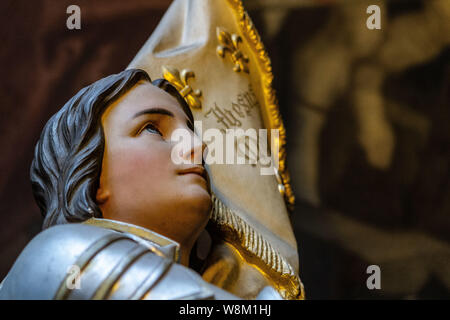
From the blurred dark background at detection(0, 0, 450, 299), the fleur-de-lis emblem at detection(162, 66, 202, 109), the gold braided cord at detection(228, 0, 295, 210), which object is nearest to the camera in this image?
the fleur-de-lis emblem at detection(162, 66, 202, 109)

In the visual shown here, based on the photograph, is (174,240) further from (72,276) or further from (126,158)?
(72,276)

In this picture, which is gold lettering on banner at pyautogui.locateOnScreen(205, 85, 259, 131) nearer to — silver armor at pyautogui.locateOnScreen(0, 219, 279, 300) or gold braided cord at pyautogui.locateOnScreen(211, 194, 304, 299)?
gold braided cord at pyautogui.locateOnScreen(211, 194, 304, 299)

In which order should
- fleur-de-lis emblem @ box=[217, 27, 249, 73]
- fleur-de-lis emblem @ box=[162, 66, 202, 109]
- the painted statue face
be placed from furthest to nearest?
1. fleur-de-lis emblem @ box=[217, 27, 249, 73]
2. fleur-de-lis emblem @ box=[162, 66, 202, 109]
3. the painted statue face

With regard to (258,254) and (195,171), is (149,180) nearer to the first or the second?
(195,171)

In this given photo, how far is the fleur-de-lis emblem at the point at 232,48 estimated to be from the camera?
186cm

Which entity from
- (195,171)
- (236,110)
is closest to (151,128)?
(195,171)

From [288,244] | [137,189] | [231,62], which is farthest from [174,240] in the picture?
[231,62]

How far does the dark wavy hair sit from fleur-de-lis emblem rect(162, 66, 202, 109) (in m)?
0.24

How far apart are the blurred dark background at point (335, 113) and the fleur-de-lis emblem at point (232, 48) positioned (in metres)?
0.55

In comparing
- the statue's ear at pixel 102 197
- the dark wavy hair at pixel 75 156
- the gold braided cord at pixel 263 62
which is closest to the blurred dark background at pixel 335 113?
the gold braided cord at pixel 263 62

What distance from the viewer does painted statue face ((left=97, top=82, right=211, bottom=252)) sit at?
4.09ft

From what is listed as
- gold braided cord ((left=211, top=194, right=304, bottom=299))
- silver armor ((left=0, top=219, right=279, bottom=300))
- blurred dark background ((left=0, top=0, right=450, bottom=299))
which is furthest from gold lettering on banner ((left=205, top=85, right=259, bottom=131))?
silver armor ((left=0, top=219, right=279, bottom=300))

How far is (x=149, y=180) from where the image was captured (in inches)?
49.8

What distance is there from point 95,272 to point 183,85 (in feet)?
2.64
